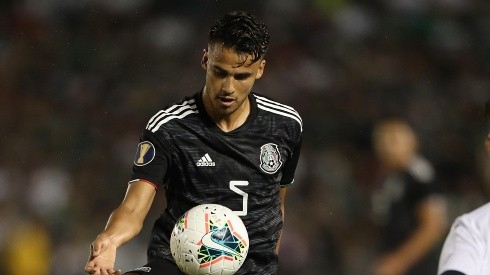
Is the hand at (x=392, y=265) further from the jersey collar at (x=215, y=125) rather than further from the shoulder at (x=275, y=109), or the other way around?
the jersey collar at (x=215, y=125)

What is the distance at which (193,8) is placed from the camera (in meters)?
10.0

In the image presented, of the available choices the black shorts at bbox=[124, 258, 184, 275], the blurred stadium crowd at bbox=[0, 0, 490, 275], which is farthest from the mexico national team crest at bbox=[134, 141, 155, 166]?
the blurred stadium crowd at bbox=[0, 0, 490, 275]

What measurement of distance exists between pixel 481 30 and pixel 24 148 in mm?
4874

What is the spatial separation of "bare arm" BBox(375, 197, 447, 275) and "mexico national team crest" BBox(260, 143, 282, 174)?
7.95 ft

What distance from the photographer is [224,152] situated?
486 centimetres

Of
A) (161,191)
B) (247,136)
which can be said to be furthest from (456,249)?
(161,191)

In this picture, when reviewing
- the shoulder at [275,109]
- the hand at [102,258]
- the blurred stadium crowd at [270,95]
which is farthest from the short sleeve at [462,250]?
the blurred stadium crowd at [270,95]

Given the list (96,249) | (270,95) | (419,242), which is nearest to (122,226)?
(96,249)

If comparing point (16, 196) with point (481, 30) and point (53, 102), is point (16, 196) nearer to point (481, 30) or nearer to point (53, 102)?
point (53, 102)

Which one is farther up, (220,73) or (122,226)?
(220,73)

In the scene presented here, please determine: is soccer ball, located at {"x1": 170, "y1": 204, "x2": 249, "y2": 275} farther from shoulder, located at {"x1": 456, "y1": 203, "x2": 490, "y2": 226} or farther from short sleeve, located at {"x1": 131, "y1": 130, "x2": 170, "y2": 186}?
shoulder, located at {"x1": 456, "y1": 203, "x2": 490, "y2": 226}

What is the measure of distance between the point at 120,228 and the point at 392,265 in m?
3.38

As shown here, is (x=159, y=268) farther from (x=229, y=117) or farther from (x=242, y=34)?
(x=242, y=34)

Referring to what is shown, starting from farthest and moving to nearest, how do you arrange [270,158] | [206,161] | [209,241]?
[270,158] < [206,161] < [209,241]
